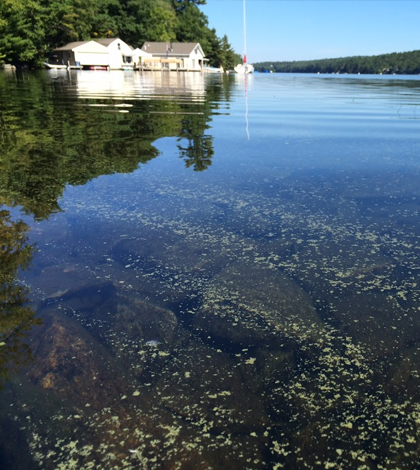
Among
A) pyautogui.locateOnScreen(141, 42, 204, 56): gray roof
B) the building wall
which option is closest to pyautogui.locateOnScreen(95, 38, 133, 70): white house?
the building wall

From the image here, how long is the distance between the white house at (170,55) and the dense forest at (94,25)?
6.51 meters

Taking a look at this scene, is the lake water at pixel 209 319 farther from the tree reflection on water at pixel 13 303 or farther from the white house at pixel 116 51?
the white house at pixel 116 51

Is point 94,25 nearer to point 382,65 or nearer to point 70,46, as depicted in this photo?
point 70,46

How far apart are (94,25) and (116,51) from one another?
10786 millimetres

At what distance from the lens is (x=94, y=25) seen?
2379 inches

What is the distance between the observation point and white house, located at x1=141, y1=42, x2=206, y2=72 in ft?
196

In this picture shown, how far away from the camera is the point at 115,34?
64250mm

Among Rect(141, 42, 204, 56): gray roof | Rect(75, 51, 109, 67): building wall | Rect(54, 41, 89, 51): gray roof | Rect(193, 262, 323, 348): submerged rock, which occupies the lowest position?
Rect(193, 262, 323, 348): submerged rock

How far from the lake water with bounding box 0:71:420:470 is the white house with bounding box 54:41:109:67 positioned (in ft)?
172

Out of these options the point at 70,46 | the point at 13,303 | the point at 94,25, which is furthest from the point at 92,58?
the point at 13,303

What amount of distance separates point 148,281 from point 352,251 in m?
1.33

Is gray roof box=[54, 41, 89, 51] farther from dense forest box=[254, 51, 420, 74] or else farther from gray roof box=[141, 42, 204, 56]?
dense forest box=[254, 51, 420, 74]

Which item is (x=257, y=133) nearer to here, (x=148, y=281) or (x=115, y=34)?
(x=148, y=281)

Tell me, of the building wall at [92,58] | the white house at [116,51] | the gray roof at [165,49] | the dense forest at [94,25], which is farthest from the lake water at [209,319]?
the gray roof at [165,49]
